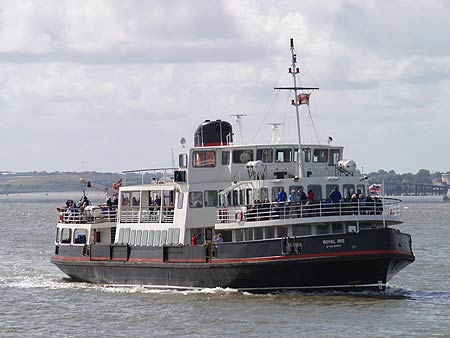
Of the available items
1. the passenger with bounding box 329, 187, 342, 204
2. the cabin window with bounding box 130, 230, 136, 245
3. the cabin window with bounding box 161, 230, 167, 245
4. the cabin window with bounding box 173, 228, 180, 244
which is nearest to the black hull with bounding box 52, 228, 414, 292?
the cabin window with bounding box 173, 228, 180, 244

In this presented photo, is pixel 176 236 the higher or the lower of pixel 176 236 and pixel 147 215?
the lower

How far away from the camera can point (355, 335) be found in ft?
111

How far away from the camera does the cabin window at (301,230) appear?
40.9 meters

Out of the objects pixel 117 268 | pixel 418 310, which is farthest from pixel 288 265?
pixel 117 268

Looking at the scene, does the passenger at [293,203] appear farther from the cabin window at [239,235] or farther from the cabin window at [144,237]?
the cabin window at [144,237]

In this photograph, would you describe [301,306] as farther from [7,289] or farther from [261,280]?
[7,289]

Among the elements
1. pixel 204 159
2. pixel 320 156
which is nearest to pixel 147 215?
pixel 204 159

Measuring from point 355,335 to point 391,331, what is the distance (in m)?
1.36

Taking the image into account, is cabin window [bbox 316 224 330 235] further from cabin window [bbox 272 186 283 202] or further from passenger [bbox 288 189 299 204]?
cabin window [bbox 272 186 283 202]

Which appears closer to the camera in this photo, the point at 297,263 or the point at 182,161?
the point at 297,263

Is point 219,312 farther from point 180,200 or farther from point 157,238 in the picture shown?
point 157,238

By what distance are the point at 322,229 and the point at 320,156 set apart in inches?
188

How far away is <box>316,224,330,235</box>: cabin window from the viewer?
4094 centimetres

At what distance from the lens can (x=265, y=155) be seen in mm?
44438
